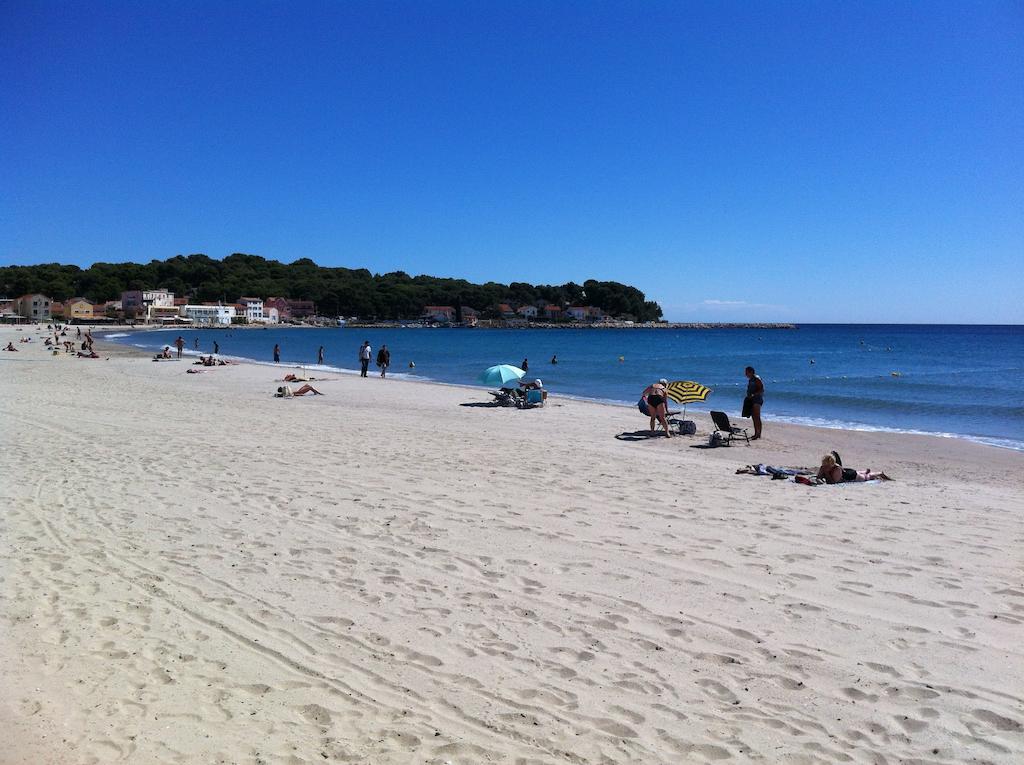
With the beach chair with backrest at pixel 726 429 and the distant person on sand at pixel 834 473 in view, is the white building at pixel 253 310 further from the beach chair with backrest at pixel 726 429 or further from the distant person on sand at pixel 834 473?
the distant person on sand at pixel 834 473

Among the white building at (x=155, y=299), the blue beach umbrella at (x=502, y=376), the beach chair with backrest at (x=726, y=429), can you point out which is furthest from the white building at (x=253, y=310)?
the beach chair with backrest at (x=726, y=429)

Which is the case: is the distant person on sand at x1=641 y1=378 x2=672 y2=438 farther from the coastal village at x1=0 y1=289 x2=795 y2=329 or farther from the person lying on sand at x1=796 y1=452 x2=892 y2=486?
the coastal village at x1=0 y1=289 x2=795 y2=329

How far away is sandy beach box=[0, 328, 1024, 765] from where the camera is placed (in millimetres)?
3535

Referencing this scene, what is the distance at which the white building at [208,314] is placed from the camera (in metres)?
132

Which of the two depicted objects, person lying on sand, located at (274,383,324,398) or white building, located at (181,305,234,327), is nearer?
person lying on sand, located at (274,383,324,398)

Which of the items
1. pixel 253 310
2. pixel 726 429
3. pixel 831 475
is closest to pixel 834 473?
pixel 831 475

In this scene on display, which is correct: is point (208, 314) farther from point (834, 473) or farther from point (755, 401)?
point (834, 473)

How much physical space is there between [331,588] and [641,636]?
2286mm

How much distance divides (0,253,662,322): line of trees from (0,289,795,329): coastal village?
2502 millimetres

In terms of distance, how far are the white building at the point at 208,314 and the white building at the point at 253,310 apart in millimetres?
7732

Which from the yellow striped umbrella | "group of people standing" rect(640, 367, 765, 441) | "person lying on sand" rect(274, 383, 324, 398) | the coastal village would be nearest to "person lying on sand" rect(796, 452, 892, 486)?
"group of people standing" rect(640, 367, 765, 441)

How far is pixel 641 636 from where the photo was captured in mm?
4668

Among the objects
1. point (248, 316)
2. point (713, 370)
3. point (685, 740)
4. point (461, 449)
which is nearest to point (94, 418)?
point (461, 449)

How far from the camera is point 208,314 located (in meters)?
133
